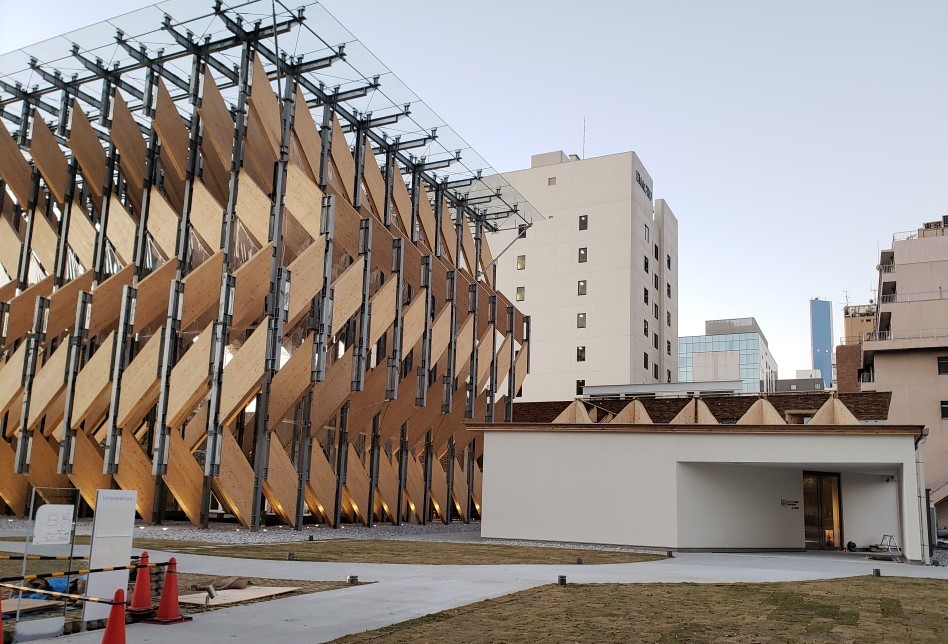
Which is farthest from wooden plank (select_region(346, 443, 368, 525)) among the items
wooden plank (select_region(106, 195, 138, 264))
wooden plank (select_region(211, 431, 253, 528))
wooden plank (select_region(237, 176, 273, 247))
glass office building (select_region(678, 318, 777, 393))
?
Result: glass office building (select_region(678, 318, 777, 393))

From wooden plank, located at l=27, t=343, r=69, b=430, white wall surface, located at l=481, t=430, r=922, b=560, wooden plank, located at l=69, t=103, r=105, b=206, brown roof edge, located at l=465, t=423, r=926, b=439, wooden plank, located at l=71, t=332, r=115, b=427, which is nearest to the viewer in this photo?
brown roof edge, located at l=465, t=423, r=926, b=439

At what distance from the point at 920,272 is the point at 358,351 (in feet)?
167

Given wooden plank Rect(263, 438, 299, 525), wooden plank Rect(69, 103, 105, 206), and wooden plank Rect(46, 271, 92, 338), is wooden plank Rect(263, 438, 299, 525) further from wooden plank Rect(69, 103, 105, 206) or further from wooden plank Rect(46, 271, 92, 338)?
wooden plank Rect(69, 103, 105, 206)

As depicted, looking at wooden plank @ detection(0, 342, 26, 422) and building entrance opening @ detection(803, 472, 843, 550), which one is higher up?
wooden plank @ detection(0, 342, 26, 422)

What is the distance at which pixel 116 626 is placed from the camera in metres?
8.50

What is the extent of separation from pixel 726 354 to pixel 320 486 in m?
89.1

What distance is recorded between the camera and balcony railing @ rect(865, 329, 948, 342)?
6144 cm

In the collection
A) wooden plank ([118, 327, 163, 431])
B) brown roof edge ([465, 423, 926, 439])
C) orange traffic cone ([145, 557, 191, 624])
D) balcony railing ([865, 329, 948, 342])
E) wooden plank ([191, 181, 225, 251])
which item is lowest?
orange traffic cone ([145, 557, 191, 624])

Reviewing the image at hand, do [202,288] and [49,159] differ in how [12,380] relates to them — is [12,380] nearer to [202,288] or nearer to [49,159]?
[49,159]

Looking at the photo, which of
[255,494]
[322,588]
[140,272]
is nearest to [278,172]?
[140,272]

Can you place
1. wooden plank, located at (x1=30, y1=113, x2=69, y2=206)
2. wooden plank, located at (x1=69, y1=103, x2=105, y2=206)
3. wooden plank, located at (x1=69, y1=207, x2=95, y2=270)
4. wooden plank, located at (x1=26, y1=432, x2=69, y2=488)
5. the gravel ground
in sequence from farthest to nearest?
wooden plank, located at (x1=69, y1=207, x2=95, y2=270)
wooden plank, located at (x1=30, y1=113, x2=69, y2=206)
wooden plank, located at (x1=69, y1=103, x2=105, y2=206)
wooden plank, located at (x1=26, y1=432, x2=69, y2=488)
the gravel ground

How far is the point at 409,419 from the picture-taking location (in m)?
37.8

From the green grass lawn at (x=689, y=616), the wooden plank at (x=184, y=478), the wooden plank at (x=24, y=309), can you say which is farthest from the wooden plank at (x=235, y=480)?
the green grass lawn at (x=689, y=616)

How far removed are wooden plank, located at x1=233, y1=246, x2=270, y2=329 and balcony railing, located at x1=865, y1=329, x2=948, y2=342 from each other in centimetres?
4762
